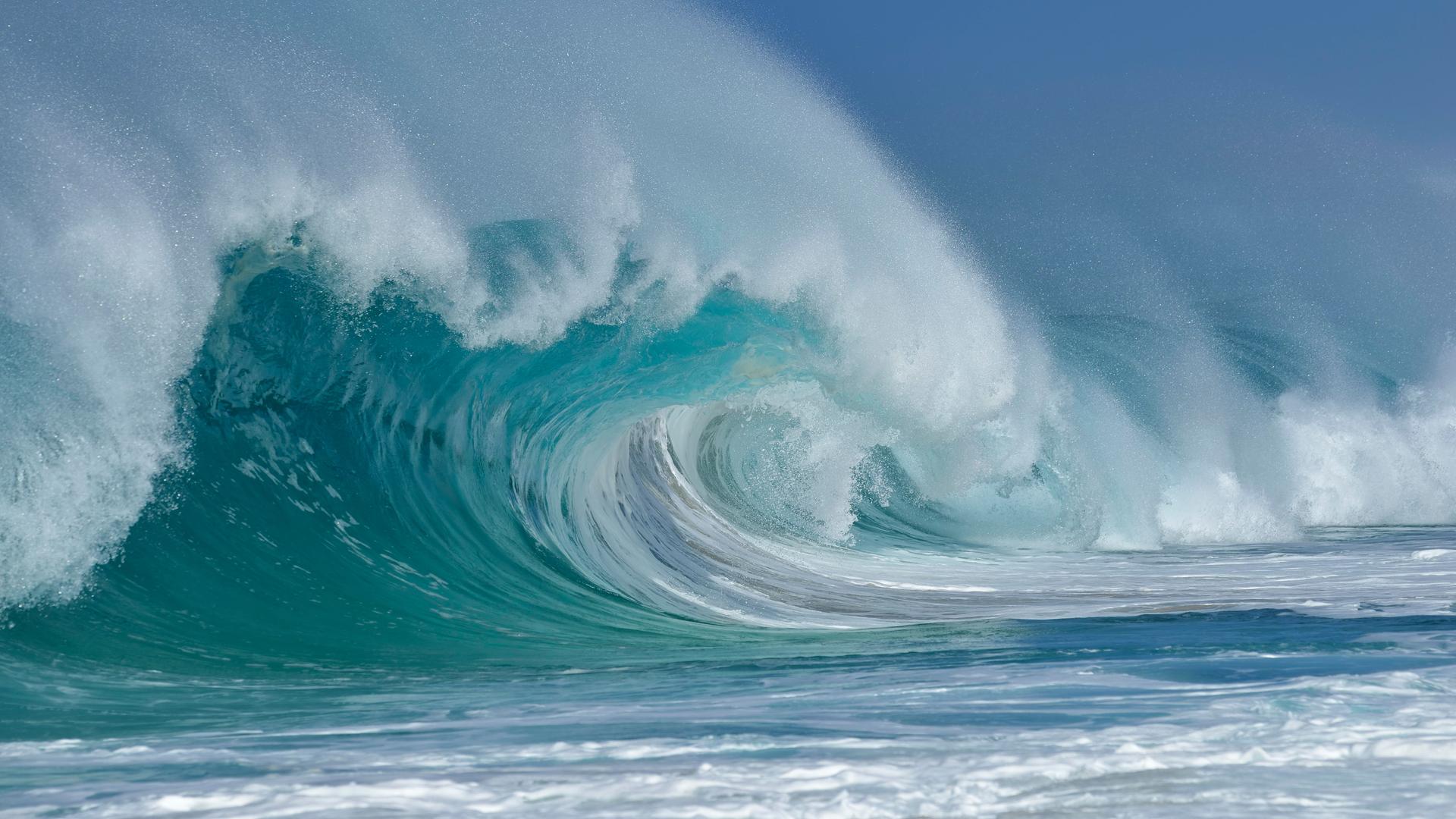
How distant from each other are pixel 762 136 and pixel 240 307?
5.02 m

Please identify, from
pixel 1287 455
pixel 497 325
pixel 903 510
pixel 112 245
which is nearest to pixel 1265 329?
pixel 1287 455

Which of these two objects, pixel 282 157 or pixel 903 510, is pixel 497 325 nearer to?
pixel 282 157

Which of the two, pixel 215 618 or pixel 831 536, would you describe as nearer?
pixel 215 618

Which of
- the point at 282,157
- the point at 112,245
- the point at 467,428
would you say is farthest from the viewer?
the point at 467,428

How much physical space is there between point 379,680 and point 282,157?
12.8 ft

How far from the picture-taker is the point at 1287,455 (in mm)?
12781

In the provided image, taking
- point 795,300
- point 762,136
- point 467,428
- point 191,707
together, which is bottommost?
point 191,707

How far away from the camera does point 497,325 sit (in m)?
7.64

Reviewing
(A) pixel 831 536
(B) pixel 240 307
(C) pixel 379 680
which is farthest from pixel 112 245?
(A) pixel 831 536

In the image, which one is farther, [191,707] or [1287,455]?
[1287,455]

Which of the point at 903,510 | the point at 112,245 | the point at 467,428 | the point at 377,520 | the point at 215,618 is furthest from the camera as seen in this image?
the point at 903,510

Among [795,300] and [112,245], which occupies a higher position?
[795,300]

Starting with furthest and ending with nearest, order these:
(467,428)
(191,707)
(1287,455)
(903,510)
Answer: (1287,455) → (903,510) → (467,428) → (191,707)

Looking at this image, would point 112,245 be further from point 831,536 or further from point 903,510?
point 903,510
